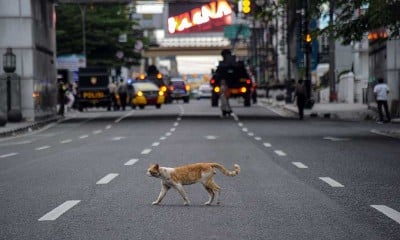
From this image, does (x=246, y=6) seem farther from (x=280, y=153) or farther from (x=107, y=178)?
(x=107, y=178)

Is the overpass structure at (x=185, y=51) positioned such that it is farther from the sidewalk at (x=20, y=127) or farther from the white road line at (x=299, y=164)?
the white road line at (x=299, y=164)

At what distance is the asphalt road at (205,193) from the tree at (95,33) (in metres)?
63.7

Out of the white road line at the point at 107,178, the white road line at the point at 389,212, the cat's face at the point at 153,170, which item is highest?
the cat's face at the point at 153,170

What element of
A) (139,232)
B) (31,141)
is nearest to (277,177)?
(139,232)

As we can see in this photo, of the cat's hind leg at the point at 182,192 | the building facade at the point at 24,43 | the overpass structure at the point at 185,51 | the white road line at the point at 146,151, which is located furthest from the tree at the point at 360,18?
the overpass structure at the point at 185,51

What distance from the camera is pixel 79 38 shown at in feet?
295

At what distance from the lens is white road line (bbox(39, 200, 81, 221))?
10180 mm

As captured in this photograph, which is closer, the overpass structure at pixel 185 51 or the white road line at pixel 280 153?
the white road line at pixel 280 153

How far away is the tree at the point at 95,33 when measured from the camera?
89188 millimetres

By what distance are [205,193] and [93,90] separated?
1919 inches

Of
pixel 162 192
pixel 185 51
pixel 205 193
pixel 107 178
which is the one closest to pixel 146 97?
pixel 107 178

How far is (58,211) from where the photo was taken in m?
10.7

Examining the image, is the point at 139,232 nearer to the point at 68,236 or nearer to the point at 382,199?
the point at 68,236

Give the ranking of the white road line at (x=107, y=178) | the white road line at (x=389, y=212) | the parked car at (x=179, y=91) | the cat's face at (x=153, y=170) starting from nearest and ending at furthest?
the white road line at (x=389, y=212)
the cat's face at (x=153, y=170)
the white road line at (x=107, y=178)
the parked car at (x=179, y=91)
